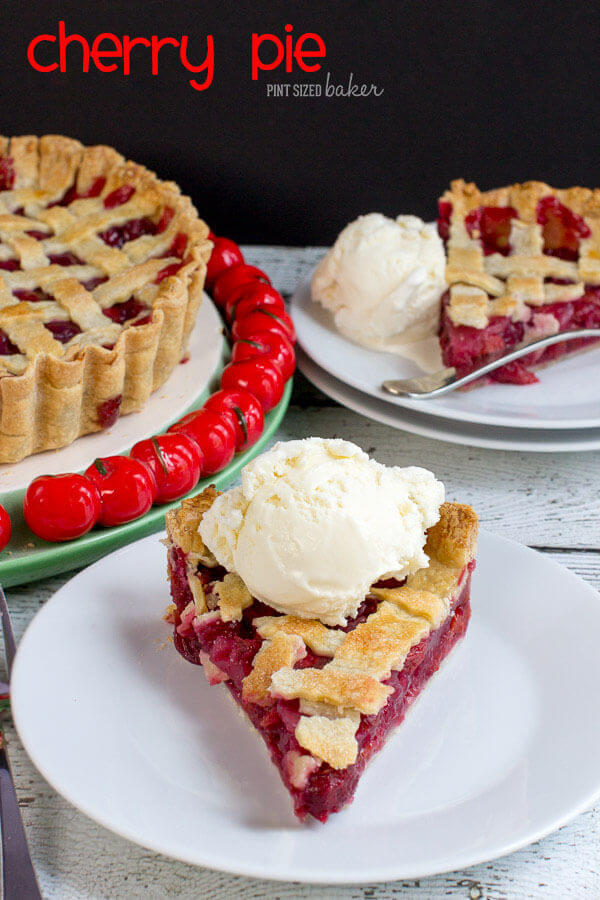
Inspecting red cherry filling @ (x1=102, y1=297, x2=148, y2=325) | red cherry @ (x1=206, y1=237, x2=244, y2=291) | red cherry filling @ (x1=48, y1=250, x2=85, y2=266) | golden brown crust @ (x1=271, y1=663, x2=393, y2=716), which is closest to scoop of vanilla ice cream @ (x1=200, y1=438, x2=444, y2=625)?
golden brown crust @ (x1=271, y1=663, x2=393, y2=716)

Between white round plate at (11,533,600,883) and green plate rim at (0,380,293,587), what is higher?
white round plate at (11,533,600,883)

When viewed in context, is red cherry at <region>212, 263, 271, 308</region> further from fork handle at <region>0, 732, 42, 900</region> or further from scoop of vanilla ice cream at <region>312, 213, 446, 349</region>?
fork handle at <region>0, 732, 42, 900</region>

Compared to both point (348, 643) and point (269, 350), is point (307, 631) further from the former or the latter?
point (269, 350)

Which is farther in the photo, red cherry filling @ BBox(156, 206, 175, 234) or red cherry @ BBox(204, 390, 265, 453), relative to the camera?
red cherry filling @ BBox(156, 206, 175, 234)

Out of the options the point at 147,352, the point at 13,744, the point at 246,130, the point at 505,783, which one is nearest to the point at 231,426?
the point at 147,352

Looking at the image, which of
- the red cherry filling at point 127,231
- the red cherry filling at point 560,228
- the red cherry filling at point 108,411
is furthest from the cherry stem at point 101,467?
the red cherry filling at point 560,228

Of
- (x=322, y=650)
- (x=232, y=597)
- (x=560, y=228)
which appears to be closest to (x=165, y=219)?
(x=560, y=228)

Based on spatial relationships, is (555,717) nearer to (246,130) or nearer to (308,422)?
(308,422)
